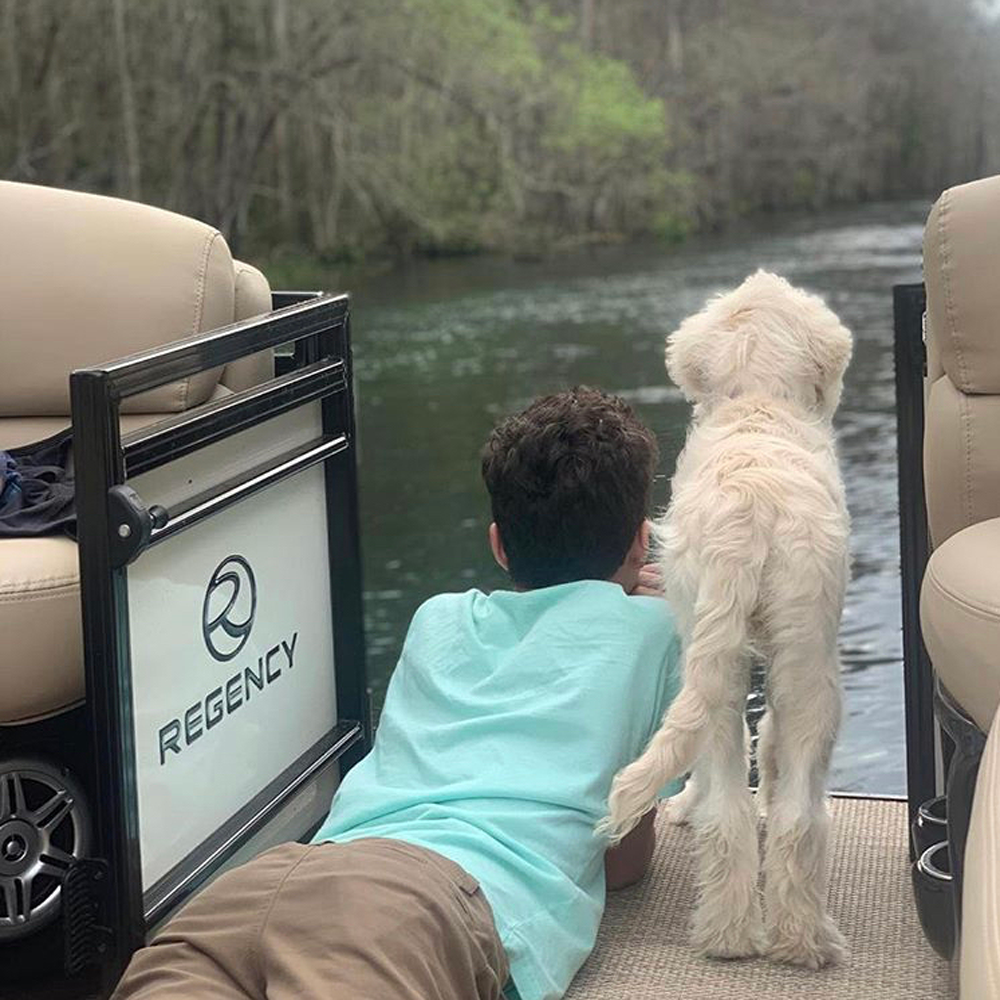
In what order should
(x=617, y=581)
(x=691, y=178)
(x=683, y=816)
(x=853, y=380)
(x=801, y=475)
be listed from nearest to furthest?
1. (x=801, y=475)
2. (x=617, y=581)
3. (x=683, y=816)
4. (x=853, y=380)
5. (x=691, y=178)

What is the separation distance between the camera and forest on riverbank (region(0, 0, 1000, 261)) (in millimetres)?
15398

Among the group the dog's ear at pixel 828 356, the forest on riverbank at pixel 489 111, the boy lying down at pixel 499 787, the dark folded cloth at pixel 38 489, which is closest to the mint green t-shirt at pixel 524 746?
the boy lying down at pixel 499 787

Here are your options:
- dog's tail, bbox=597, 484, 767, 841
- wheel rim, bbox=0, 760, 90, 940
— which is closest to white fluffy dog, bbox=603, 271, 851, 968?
dog's tail, bbox=597, 484, 767, 841

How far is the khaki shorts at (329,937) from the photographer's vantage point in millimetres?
1503

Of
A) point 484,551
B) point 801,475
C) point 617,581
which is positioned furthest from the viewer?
point 484,551

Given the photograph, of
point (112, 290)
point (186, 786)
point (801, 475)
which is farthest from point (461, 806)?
point (112, 290)

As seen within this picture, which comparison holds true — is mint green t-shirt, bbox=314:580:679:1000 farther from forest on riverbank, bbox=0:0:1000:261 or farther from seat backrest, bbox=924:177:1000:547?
forest on riverbank, bbox=0:0:1000:261

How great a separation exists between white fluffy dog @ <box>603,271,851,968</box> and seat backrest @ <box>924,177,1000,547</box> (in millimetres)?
121

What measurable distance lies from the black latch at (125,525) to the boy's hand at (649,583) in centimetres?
64

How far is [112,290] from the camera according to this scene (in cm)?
248

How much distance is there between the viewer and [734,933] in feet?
6.15

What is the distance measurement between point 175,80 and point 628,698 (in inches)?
587

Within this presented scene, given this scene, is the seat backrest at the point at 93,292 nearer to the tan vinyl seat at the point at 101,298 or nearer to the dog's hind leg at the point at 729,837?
the tan vinyl seat at the point at 101,298

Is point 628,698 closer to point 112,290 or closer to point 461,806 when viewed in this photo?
point 461,806
